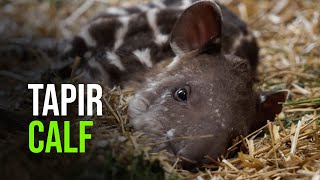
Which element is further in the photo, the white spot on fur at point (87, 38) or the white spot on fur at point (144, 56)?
the white spot on fur at point (87, 38)

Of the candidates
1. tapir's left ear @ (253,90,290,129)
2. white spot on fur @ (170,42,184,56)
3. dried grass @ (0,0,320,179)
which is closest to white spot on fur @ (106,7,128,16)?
dried grass @ (0,0,320,179)

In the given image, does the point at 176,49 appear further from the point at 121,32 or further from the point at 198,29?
the point at 121,32

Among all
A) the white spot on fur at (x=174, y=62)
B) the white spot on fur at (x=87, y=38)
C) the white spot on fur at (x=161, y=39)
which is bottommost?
the white spot on fur at (x=174, y=62)

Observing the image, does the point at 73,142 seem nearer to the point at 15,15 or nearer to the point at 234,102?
the point at 234,102

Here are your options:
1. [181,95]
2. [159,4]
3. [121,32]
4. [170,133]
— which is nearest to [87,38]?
[121,32]

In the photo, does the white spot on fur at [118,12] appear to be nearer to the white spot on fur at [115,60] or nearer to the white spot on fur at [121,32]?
the white spot on fur at [121,32]

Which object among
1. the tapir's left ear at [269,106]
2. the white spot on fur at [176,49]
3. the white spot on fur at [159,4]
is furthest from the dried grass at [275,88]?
the white spot on fur at [159,4]
